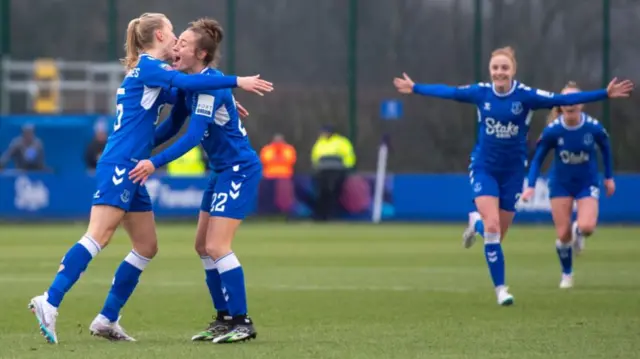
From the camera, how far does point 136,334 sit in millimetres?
10742

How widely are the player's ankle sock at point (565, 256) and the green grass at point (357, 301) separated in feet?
0.68

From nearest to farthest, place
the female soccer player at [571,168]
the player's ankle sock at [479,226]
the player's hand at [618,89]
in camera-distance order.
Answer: the player's hand at [618,89] → the player's ankle sock at [479,226] → the female soccer player at [571,168]

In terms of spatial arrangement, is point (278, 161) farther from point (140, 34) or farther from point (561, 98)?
point (140, 34)

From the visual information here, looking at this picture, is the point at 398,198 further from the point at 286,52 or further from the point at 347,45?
the point at 286,52

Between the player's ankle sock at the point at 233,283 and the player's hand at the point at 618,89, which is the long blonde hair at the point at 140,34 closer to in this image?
the player's ankle sock at the point at 233,283

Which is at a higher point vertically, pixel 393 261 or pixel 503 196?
pixel 503 196

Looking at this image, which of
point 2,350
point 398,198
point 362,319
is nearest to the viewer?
point 2,350

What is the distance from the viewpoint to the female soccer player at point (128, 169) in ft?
31.9

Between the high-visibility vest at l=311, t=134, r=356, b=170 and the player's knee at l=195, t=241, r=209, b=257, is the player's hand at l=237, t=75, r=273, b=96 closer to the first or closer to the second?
the player's knee at l=195, t=241, r=209, b=257

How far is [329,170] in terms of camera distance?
29.9m

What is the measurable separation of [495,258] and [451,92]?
1.56 m

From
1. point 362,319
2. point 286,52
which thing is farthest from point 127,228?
point 286,52

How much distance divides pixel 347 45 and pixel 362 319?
24.3 metres

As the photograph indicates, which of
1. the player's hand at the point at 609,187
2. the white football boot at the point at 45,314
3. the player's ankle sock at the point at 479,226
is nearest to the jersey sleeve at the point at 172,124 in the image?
the white football boot at the point at 45,314
